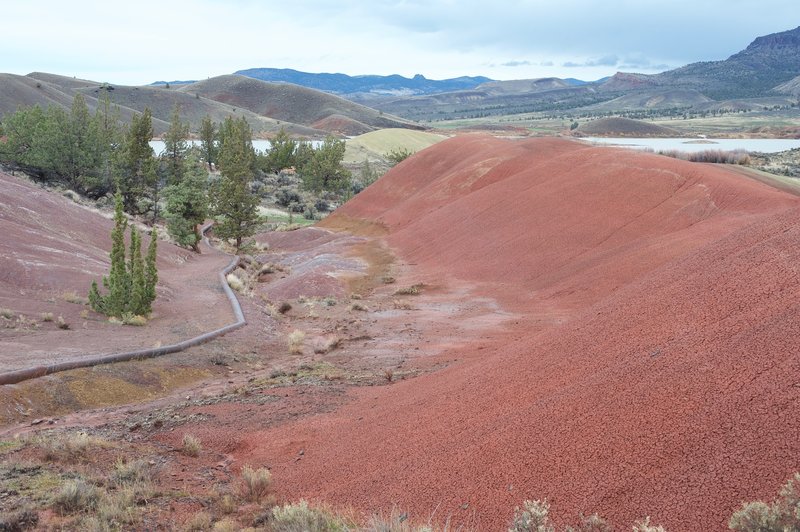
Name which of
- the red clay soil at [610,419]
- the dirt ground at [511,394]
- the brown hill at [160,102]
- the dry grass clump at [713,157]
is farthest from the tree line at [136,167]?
the brown hill at [160,102]

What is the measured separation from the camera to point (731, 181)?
3023 cm

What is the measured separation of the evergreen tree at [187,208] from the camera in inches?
1576

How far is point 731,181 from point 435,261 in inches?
568

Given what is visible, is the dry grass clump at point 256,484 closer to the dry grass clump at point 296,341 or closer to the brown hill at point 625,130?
the dry grass clump at point 296,341

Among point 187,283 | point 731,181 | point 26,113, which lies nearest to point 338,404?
point 187,283

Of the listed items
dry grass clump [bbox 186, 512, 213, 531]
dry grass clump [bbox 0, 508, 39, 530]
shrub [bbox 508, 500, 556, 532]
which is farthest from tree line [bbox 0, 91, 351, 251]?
shrub [bbox 508, 500, 556, 532]

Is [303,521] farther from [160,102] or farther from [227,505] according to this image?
[160,102]

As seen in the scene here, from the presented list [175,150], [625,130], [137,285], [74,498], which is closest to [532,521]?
[74,498]

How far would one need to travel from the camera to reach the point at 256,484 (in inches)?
338

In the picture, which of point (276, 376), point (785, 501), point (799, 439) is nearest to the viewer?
point (785, 501)

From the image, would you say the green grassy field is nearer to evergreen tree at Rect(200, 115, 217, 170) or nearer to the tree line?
evergreen tree at Rect(200, 115, 217, 170)

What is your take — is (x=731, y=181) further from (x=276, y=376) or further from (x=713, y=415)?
(x=713, y=415)

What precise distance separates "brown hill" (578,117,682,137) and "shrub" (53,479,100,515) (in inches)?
5522

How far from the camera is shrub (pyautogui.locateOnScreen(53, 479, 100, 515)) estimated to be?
291 inches
